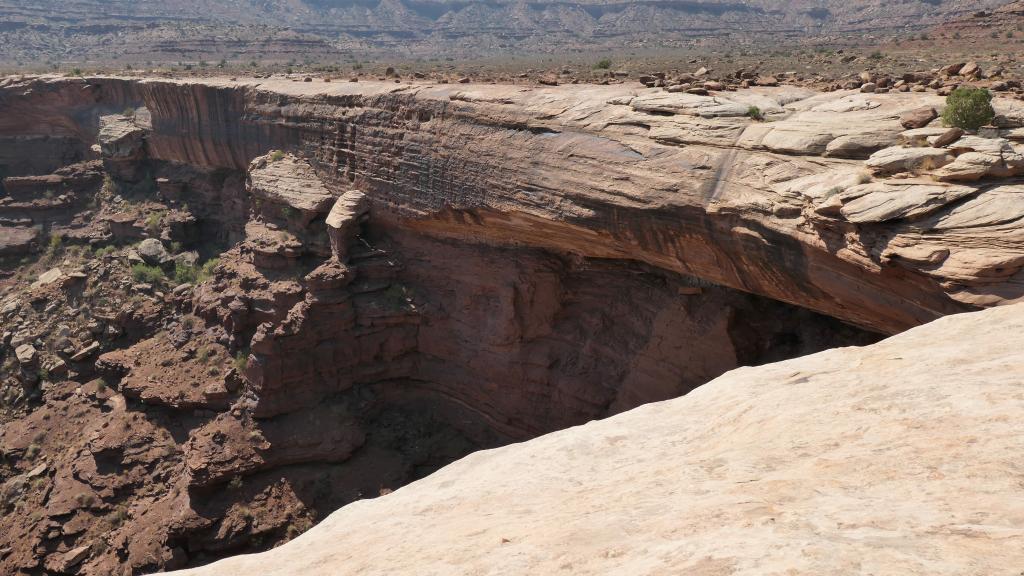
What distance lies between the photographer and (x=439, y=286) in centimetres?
1731

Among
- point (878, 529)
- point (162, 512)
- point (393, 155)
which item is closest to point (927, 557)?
point (878, 529)

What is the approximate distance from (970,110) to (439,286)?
455 inches

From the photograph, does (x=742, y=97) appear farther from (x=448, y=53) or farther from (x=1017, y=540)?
(x=448, y=53)

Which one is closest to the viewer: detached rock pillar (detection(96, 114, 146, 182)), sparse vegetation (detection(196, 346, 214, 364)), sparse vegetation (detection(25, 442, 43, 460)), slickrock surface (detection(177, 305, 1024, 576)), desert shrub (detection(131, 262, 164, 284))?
slickrock surface (detection(177, 305, 1024, 576))

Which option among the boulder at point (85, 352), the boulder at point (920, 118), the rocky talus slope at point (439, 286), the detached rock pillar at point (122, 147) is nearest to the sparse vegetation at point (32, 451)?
the rocky talus slope at point (439, 286)

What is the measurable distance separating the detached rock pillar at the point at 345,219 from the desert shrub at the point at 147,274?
31.4 ft

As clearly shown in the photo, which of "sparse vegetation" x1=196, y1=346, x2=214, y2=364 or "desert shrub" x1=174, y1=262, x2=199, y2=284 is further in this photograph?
"desert shrub" x1=174, y1=262, x2=199, y2=284

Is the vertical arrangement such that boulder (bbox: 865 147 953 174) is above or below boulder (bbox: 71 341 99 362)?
above

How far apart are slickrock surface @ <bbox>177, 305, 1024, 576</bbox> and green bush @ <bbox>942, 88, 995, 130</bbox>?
146 inches

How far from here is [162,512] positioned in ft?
53.7

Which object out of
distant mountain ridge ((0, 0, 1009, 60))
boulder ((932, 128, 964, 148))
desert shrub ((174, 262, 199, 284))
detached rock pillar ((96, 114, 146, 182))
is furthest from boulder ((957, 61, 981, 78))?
distant mountain ridge ((0, 0, 1009, 60))

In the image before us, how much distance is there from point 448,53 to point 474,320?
2829 inches

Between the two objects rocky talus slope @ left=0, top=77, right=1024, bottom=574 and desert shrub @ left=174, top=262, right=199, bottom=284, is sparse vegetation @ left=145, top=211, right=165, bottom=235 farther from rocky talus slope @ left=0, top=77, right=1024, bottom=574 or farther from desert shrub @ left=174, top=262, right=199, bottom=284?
desert shrub @ left=174, top=262, right=199, bottom=284

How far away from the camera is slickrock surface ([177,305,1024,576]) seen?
391 centimetres
